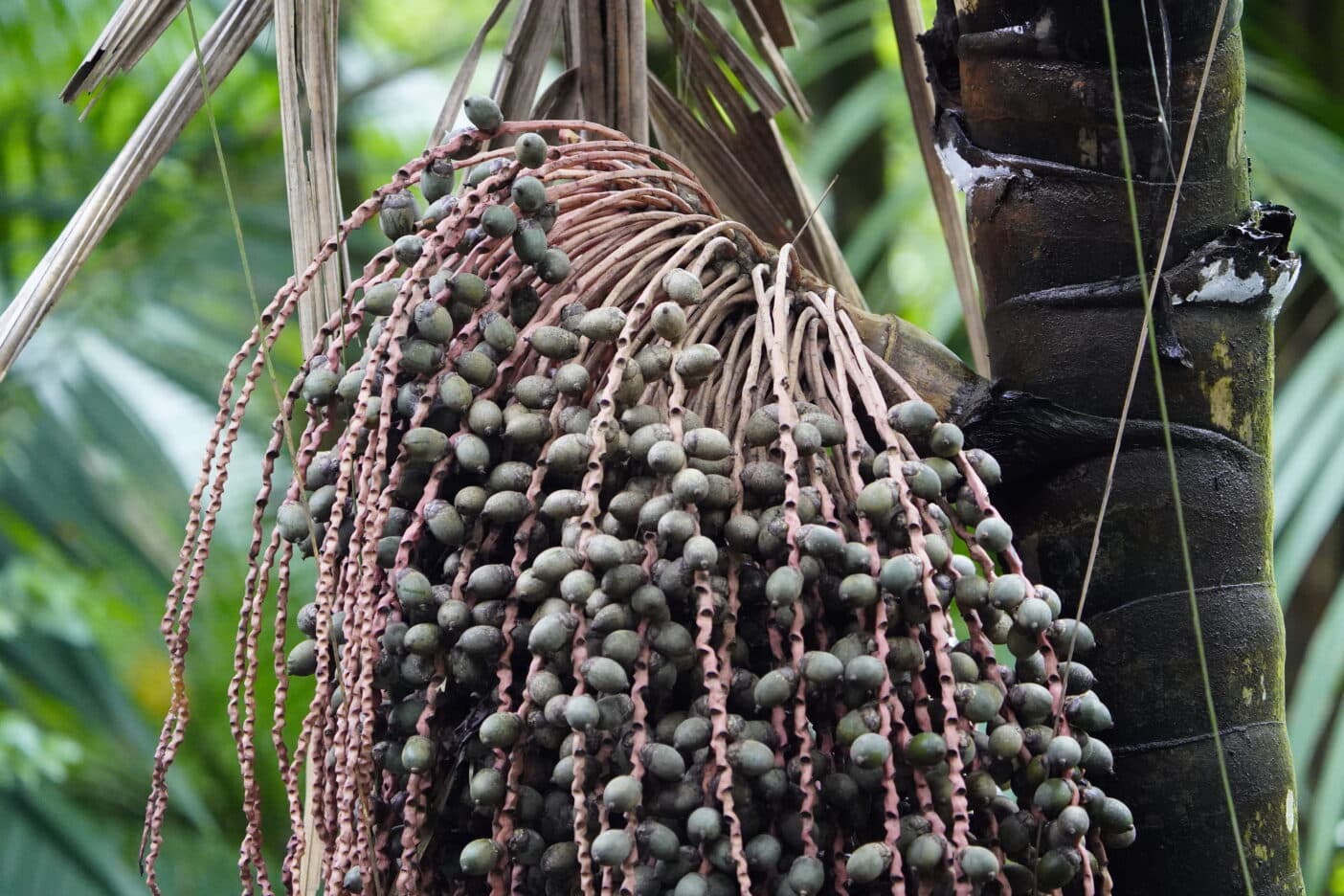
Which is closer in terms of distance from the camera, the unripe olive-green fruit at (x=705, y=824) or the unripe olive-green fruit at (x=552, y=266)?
the unripe olive-green fruit at (x=705, y=824)

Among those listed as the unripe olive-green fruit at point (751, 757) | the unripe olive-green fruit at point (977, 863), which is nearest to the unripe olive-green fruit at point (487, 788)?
the unripe olive-green fruit at point (751, 757)

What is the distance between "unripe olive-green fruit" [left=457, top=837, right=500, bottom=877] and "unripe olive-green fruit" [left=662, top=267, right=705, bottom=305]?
0.97ft

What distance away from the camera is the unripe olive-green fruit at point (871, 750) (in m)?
0.58

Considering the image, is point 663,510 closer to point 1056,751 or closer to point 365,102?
point 1056,751

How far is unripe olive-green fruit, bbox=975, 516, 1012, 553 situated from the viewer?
0.64m

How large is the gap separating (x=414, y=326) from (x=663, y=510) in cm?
17

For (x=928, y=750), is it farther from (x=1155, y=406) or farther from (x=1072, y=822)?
(x=1155, y=406)

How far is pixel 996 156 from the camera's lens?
0.79 meters

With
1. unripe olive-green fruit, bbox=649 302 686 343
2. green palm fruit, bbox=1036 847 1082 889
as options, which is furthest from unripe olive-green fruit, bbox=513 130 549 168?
green palm fruit, bbox=1036 847 1082 889

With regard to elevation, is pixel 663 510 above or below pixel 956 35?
below

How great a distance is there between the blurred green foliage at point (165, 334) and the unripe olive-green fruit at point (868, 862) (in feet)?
4.54

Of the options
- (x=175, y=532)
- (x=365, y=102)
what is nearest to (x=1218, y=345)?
(x=175, y=532)

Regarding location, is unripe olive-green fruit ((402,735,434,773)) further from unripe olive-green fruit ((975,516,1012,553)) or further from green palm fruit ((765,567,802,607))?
unripe olive-green fruit ((975,516,1012,553))

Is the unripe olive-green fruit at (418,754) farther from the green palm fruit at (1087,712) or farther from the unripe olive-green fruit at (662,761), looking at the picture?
the green palm fruit at (1087,712)
